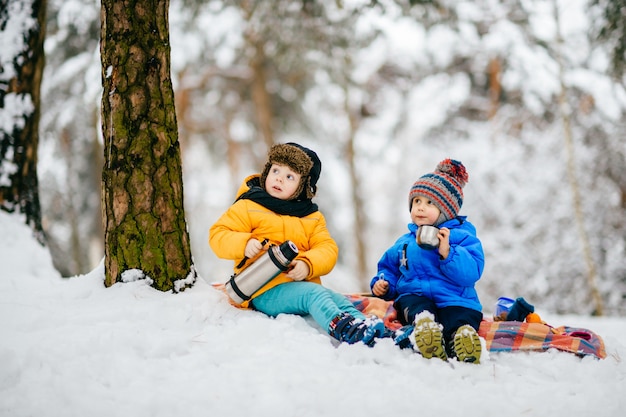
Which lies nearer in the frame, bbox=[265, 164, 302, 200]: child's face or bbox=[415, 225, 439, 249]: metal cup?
bbox=[415, 225, 439, 249]: metal cup

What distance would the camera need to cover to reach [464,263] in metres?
2.79

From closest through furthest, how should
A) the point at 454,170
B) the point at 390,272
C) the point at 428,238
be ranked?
the point at 428,238 → the point at 454,170 → the point at 390,272

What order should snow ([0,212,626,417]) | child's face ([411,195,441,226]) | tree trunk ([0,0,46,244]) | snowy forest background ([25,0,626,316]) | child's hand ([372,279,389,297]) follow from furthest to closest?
snowy forest background ([25,0,626,316]), tree trunk ([0,0,46,244]), child's hand ([372,279,389,297]), child's face ([411,195,441,226]), snow ([0,212,626,417])

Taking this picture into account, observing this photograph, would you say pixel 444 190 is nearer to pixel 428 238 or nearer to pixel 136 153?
pixel 428 238

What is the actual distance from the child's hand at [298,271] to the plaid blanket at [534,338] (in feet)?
2.09

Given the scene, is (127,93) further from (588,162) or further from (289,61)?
(588,162)

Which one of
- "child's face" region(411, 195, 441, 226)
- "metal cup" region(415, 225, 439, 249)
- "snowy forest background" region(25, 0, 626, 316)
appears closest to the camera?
"metal cup" region(415, 225, 439, 249)

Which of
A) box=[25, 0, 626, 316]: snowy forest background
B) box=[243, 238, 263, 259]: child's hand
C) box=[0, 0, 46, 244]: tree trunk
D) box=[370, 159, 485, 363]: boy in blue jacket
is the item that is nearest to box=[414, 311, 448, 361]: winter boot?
box=[370, 159, 485, 363]: boy in blue jacket

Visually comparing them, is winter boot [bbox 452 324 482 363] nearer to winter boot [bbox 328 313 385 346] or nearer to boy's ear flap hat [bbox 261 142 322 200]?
winter boot [bbox 328 313 385 346]

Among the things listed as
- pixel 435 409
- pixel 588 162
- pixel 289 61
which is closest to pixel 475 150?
pixel 588 162

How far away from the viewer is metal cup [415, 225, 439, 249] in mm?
2721

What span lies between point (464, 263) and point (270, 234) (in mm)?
1217

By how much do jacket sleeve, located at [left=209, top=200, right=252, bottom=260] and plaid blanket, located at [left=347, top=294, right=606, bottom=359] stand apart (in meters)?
1.07

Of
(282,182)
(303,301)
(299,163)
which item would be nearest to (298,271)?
(303,301)
